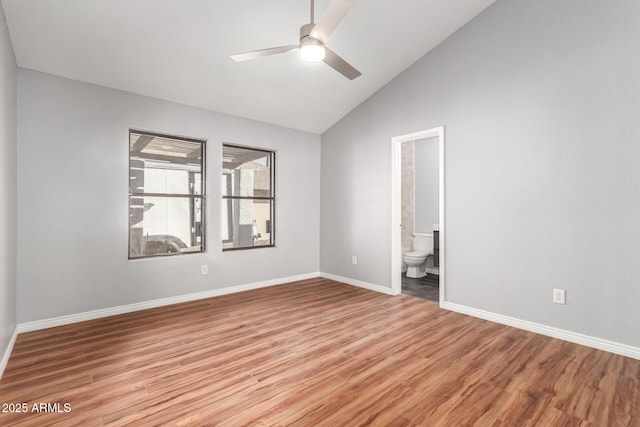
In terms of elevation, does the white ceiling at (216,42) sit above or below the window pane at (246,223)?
above

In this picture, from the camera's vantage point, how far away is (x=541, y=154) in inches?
117

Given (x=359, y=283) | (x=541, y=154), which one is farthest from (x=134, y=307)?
(x=541, y=154)

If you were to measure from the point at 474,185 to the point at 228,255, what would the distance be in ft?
10.7

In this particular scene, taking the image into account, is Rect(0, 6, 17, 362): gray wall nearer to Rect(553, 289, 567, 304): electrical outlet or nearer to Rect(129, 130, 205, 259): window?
Result: Rect(129, 130, 205, 259): window

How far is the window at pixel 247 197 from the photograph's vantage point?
4.51 m

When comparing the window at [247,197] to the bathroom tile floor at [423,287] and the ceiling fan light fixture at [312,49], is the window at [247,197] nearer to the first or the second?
the bathroom tile floor at [423,287]

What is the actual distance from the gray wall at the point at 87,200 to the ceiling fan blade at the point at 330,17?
2526mm

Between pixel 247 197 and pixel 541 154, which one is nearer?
pixel 541 154

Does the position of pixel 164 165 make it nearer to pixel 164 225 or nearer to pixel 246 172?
pixel 164 225

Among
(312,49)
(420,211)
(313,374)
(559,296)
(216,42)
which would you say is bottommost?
(313,374)

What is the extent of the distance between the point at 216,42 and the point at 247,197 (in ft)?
7.04

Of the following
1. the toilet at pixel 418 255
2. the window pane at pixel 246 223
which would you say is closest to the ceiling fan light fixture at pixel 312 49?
the window pane at pixel 246 223

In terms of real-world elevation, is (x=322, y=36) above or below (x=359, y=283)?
above

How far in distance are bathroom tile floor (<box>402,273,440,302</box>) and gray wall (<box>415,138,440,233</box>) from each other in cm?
94
